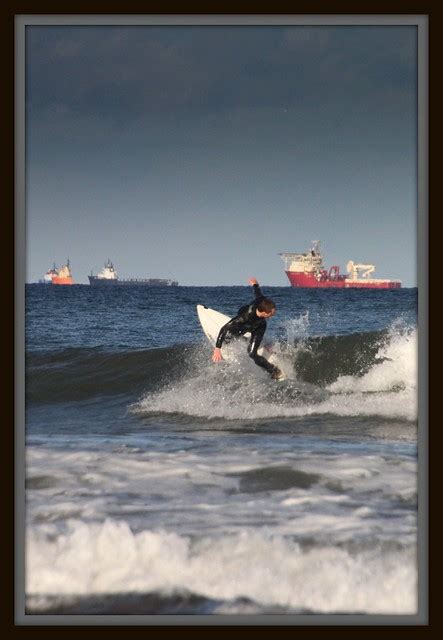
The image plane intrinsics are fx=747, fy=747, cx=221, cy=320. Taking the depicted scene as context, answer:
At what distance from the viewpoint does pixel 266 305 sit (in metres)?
9.91

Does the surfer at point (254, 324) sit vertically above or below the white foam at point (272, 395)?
above

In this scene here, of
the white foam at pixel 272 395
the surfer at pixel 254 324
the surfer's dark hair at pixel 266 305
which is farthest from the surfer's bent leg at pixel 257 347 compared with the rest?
the surfer's dark hair at pixel 266 305

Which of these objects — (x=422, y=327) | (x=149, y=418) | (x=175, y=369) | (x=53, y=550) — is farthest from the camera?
(x=175, y=369)

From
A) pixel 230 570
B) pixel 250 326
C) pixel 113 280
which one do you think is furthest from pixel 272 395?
pixel 113 280

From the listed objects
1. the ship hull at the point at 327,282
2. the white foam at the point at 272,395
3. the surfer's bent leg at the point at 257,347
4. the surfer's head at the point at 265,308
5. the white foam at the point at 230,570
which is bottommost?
the white foam at the point at 230,570

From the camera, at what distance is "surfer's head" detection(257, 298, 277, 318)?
984 centimetres

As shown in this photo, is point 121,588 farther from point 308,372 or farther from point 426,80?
point 308,372

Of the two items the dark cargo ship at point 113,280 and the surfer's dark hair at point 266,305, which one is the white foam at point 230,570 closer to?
the surfer's dark hair at point 266,305

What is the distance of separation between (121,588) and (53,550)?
62 cm

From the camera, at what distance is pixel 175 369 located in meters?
15.1

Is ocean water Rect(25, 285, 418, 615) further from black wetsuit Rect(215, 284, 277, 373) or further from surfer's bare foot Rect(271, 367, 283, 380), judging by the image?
black wetsuit Rect(215, 284, 277, 373)

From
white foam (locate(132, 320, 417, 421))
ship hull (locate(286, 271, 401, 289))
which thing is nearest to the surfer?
white foam (locate(132, 320, 417, 421))

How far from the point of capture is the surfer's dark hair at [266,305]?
982 centimetres

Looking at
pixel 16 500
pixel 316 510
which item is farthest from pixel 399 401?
pixel 16 500
